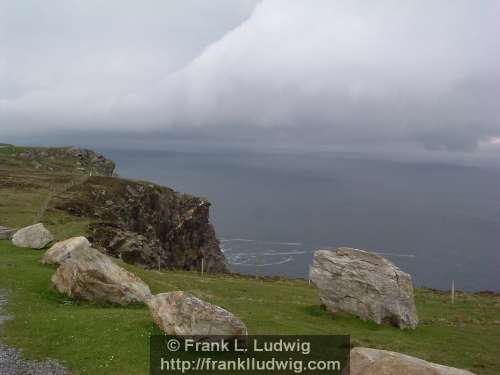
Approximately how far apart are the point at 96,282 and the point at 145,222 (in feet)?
222

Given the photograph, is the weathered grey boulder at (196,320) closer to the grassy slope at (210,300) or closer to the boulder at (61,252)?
the grassy slope at (210,300)

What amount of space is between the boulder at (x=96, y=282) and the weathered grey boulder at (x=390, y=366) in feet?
60.9

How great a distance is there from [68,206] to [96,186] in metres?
17.9

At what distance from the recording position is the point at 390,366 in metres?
16.4

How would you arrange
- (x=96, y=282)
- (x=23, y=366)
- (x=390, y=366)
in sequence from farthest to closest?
1. (x=96, y=282)
2. (x=23, y=366)
3. (x=390, y=366)

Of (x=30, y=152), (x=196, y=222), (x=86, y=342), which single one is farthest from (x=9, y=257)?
(x=30, y=152)

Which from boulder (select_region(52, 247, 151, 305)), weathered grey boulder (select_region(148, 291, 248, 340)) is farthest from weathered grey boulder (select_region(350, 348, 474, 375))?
boulder (select_region(52, 247, 151, 305))

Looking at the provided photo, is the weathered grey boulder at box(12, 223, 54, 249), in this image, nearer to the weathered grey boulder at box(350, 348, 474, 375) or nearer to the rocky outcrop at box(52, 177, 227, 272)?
the rocky outcrop at box(52, 177, 227, 272)

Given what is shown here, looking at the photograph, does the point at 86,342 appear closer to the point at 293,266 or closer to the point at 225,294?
the point at 225,294

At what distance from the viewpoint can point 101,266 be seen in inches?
1208

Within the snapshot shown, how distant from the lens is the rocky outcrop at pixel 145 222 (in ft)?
212

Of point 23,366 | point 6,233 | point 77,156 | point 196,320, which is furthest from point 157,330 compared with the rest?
point 77,156

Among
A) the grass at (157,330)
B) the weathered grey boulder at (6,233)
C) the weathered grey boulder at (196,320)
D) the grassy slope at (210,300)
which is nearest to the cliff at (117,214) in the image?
the weathered grey boulder at (6,233)

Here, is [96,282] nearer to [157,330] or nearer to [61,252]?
[157,330]
